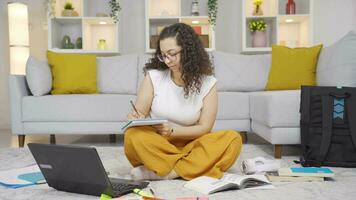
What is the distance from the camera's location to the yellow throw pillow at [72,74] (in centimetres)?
356

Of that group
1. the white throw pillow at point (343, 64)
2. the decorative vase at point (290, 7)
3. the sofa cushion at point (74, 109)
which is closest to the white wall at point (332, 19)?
the decorative vase at point (290, 7)

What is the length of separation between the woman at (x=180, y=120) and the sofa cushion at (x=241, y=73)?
1780mm

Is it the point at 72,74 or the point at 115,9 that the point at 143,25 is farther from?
the point at 72,74

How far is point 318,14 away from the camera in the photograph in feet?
16.0

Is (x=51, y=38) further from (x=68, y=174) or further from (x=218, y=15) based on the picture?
(x=68, y=174)

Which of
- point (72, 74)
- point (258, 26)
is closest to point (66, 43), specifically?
point (72, 74)

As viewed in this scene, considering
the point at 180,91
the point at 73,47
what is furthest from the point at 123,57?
the point at 180,91

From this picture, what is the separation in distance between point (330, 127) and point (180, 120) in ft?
3.02

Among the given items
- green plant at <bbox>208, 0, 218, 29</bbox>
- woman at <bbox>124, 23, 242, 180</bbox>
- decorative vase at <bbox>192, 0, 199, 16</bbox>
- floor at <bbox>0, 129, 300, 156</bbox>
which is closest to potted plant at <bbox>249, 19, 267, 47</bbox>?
green plant at <bbox>208, 0, 218, 29</bbox>

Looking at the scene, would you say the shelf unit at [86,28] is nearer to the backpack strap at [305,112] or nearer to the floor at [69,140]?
the floor at [69,140]

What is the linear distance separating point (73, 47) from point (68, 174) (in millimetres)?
3463

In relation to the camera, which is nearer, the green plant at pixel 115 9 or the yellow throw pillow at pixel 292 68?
the yellow throw pillow at pixel 292 68

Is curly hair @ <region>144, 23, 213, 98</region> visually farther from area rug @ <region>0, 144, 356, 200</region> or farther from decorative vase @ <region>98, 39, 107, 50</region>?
decorative vase @ <region>98, 39, 107, 50</region>

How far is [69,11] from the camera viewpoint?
4727 millimetres
